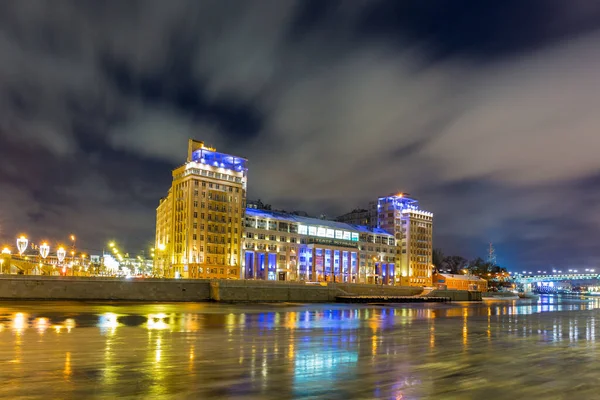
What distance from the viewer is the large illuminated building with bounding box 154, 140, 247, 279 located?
135500 mm

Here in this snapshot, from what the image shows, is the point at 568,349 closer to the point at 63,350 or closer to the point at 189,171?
the point at 63,350

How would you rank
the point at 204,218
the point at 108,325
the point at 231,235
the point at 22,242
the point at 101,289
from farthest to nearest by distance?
the point at 231,235 → the point at 204,218 → the point at 22,242 → the point at 101,289 → the point at 108,325

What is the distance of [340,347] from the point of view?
26812 millimetres

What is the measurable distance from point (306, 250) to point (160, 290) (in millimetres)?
90481

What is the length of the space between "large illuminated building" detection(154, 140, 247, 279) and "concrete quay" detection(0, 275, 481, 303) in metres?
41.5

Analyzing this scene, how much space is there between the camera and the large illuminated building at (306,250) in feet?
513

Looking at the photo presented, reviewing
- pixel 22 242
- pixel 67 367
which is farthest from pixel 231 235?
pixel 67 367

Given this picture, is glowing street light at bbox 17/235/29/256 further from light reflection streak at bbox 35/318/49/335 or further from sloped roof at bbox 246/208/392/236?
sloped roof at bbox 246/208/392/236

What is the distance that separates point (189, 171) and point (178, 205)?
36.0ft

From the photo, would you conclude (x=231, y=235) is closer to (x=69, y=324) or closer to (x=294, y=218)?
(x=294, y=218)

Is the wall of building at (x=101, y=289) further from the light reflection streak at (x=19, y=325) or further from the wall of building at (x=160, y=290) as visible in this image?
the light reflection streak at (x=19, y=325)

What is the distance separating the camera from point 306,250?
170 meters

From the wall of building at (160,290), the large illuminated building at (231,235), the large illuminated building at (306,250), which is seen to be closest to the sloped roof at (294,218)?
the large illuminated building at (306,250)

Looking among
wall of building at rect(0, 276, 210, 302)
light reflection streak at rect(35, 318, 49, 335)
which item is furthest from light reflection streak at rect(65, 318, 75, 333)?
wall of building at rect(0, 276, 210, 302)
